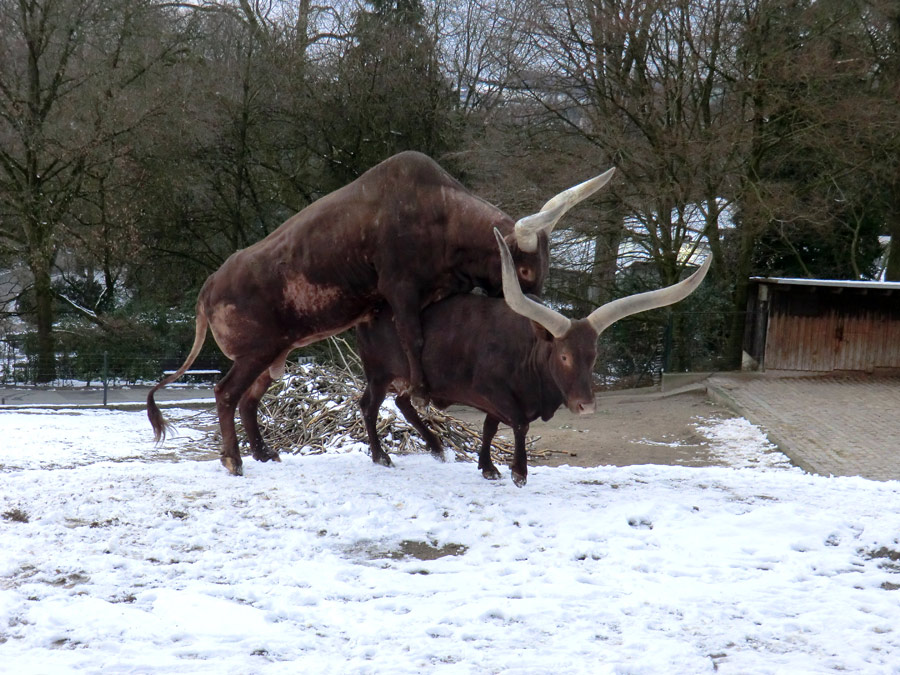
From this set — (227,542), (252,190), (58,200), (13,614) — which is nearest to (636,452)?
(227,542)

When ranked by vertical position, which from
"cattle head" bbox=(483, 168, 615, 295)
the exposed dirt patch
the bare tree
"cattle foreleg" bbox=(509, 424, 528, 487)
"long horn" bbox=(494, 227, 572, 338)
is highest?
the bare tree

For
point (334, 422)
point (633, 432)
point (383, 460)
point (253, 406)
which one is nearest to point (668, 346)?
point (633, 432)

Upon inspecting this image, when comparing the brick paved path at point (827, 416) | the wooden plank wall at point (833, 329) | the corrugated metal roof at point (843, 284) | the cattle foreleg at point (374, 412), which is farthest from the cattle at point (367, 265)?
the wooden plank wall at point (833, 329)

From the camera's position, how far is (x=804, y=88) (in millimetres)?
17703

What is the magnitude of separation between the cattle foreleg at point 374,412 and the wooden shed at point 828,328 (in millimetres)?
12457

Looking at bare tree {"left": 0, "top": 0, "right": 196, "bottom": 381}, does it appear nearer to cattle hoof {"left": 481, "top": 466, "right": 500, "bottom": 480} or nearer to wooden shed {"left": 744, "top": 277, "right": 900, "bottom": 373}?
wooden shed {"left": 744, "top": 277, "right": 900, "bottom": 373}

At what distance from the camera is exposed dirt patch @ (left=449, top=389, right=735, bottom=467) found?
12469mm

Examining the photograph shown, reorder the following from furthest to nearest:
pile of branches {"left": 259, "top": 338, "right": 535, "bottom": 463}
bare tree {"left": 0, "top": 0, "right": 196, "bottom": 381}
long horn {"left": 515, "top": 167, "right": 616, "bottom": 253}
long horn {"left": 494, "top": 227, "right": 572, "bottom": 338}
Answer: bare tree {"left": 0, "top": 0, "right": 196, "bottom": 381}
pile of branches {"left": 259, "top": 338, "right": 535, "bottom": 463}
long horn {"left": 515, "top": 167, "right": 616, "bottom": 253}
long horn {"left": 494, "top": 227, "right": 572, "bottom": 338}

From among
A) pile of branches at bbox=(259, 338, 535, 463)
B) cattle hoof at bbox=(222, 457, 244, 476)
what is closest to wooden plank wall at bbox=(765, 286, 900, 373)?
pile of branches at bbox=(259, 338, 535, 463)

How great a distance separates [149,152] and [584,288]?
33.9 feet

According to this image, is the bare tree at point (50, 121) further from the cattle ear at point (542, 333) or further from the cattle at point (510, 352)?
the cattle ear at point (542, 333)

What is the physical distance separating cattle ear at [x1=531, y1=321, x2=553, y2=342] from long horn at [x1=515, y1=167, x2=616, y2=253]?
0.51 m

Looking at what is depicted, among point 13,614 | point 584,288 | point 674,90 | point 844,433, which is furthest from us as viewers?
point 584,288

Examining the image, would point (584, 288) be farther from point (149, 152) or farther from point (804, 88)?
point (149, 152)
